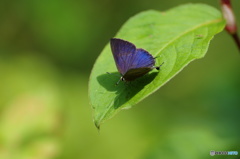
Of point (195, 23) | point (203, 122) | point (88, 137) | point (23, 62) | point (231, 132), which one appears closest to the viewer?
point (195, 23)

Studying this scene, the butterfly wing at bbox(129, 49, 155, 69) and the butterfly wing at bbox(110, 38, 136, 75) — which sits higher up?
the butterfly wing at bbox(110, 38, 136, 75)

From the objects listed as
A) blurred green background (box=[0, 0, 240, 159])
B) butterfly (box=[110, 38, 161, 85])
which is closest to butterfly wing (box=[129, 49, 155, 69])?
butterfly (box=[110, 38, 161, 85])

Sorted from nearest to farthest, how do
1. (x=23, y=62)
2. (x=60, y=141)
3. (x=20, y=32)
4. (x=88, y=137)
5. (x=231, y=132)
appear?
A: (x=60, y=141)
(x=231, y=132)
(x=88, y=137)
(x=23, y=62)
(x=20, y=32)

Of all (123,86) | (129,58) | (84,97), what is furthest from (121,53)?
(84,97)

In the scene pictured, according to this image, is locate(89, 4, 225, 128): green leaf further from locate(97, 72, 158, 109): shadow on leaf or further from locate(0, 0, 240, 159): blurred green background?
locate(0, 0, 240, 159): blurred green background

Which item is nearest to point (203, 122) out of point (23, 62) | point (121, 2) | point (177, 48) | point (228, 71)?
point (228, 71)

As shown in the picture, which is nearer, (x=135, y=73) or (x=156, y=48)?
(x=135, y=73)

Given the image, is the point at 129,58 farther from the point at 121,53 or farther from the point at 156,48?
the point at 156,48

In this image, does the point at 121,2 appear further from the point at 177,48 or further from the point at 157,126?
the point at 177,48
